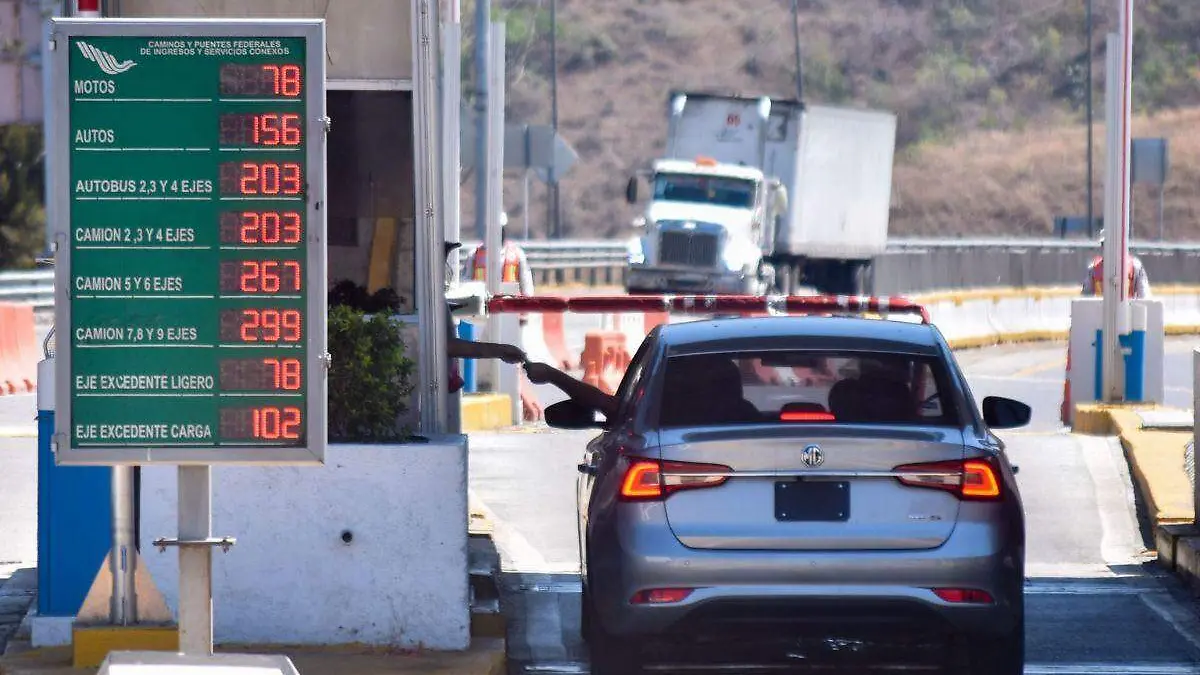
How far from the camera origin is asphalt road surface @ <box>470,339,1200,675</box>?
9992mm

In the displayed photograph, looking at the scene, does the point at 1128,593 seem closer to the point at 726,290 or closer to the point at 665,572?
the point at 665,572

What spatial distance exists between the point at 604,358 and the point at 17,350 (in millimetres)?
6515

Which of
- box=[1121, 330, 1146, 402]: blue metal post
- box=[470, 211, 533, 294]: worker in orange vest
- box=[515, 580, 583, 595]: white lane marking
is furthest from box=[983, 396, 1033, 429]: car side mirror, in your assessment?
box=[470, 211, 533, 294]: worker in orange vest

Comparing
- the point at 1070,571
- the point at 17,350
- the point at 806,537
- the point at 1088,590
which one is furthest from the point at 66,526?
the point at 17,350

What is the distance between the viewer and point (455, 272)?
12.6 meters

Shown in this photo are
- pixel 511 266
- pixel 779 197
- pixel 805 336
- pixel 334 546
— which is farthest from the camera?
pixel 779 197

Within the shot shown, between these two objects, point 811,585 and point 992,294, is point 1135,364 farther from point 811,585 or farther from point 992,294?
point 992,294

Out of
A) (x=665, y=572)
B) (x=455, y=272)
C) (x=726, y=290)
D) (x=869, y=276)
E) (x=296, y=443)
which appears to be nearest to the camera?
(x=296, y=443)

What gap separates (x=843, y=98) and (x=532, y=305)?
96.7 metres

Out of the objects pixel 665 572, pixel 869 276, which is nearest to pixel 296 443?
pixel 665 572

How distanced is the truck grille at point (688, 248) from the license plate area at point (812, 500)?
1431 inches

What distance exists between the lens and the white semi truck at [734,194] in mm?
44906

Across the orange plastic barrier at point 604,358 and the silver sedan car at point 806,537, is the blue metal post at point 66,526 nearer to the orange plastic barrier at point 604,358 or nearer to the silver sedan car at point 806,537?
the silver sedan car at point 806,537

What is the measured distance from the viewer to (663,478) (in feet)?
27.3
